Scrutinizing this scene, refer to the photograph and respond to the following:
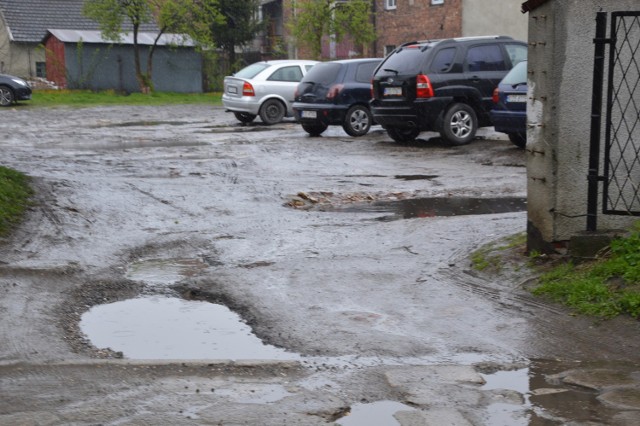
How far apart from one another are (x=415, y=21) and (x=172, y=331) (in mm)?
36574

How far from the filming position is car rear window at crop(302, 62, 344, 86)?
21328mm

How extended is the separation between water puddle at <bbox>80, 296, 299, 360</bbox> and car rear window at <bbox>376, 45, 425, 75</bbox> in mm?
11701

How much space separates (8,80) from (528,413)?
3197 centimetres

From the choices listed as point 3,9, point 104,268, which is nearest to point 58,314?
point 104,268

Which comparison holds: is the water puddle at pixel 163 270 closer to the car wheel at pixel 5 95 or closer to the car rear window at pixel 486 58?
the car rear window at pixel 486 58

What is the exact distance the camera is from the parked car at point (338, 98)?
2092 cm

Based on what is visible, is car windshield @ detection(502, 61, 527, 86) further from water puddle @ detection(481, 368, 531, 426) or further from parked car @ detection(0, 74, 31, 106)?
parked car @ detection(0, 74, 31, 106)

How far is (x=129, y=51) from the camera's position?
49375mm

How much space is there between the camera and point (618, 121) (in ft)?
24.1

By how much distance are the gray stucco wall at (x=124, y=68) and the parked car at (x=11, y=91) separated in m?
13.7

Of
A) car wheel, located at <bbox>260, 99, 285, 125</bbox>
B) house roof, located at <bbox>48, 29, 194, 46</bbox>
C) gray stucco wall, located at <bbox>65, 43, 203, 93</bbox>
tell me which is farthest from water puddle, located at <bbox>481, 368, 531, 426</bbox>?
gray stucco wall, located at <bbox>65, 43, 203, 93</bbox>

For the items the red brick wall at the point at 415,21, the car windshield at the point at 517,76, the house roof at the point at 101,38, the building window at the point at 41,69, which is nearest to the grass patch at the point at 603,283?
the car windshield at the point at 517,76

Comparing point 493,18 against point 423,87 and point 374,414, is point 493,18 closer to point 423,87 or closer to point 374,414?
point 423,87

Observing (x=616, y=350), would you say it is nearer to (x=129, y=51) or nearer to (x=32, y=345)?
(x=32, y=345)
